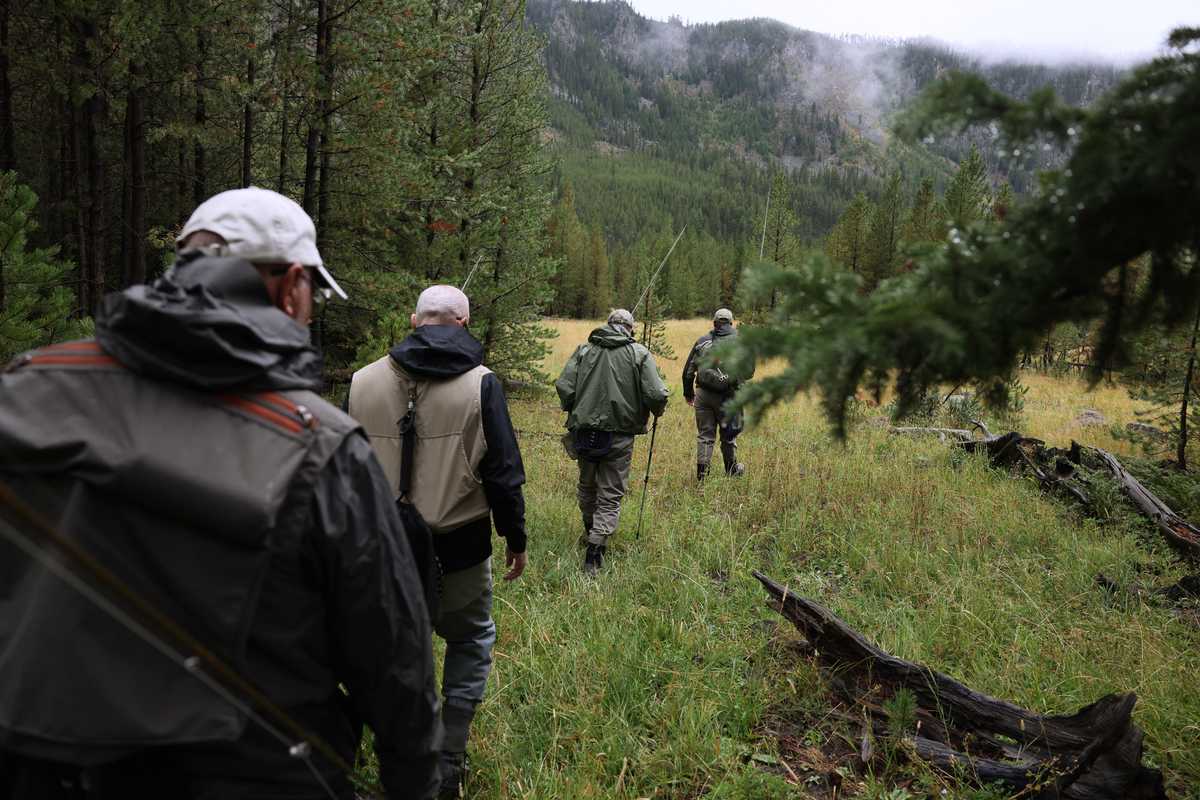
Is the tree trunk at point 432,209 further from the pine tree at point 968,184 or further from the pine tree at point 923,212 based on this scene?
the pine tree at point 923,212

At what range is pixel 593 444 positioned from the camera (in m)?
6.11

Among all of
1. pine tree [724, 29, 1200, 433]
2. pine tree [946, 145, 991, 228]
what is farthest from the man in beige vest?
pine tree [946, 145, 991, 228]

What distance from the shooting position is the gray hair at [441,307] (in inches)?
125

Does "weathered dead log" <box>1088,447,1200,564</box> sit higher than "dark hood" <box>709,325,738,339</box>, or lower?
lower

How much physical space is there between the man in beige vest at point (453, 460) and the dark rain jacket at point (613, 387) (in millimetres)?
2836

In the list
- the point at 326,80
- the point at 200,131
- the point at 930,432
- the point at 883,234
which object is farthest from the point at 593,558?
the point at 883,234

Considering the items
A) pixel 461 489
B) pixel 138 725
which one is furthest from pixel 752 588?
pixel 138 725

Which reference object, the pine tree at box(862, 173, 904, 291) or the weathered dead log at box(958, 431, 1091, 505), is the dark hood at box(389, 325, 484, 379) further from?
the pine tree at box(862, 173, 904, 291)

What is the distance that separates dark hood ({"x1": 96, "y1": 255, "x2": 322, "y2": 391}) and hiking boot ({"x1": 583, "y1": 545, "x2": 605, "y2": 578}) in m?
4.67

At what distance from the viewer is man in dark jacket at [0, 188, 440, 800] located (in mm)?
1214

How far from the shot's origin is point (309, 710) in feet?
5.05

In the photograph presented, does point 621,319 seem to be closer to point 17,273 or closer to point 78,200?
point 17,273

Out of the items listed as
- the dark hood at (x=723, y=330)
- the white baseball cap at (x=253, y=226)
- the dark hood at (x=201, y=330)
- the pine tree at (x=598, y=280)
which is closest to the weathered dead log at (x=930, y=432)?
the dark hood at (x=723, y=330)

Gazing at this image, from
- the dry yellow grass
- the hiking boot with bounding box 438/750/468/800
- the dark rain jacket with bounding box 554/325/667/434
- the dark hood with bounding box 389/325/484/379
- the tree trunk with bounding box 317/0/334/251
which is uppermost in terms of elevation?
the tree trunk with bounding box 317/0/334/251
